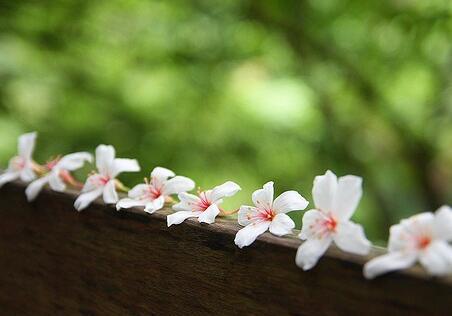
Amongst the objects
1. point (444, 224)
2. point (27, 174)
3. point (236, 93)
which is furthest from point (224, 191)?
point (236, 93)

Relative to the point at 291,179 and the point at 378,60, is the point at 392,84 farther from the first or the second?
the point at 291,179

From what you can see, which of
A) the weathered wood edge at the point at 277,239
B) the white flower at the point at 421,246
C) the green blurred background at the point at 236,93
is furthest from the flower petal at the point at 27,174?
the green blurred background at the point at 236,93

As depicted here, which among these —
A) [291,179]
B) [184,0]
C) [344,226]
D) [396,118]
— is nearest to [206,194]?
[344,226]

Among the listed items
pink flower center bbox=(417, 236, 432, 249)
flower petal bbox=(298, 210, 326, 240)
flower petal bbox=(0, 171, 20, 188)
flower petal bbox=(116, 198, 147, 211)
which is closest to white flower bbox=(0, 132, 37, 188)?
flower petal bbox=(0, 171, 20, 188)

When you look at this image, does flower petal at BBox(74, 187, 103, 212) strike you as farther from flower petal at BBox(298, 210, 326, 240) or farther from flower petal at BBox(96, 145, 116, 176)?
flower petal at BBox(298, 210, 326, 240)

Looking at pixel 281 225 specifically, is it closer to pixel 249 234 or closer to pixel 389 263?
pixel 249 234
